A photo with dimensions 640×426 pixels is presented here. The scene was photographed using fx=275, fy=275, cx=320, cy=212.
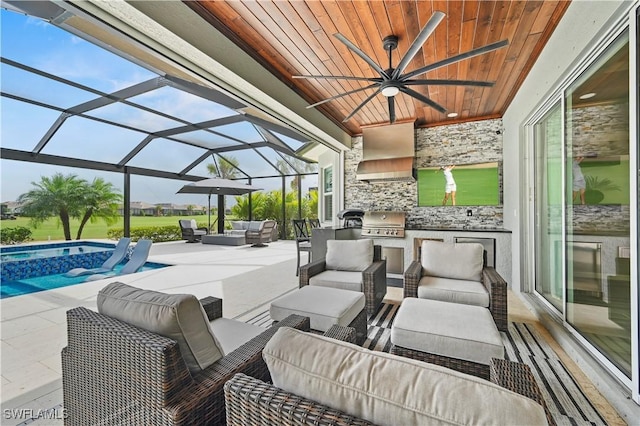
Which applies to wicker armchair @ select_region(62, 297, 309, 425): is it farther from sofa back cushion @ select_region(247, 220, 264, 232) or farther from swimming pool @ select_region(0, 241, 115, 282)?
sofa back cushion @ select_region(247, 220, 264, 232)

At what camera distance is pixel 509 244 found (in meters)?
4.33

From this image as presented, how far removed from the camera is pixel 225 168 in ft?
40.1

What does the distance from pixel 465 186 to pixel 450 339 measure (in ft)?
13.7

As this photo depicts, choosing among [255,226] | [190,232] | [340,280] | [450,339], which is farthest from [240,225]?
[450,339]

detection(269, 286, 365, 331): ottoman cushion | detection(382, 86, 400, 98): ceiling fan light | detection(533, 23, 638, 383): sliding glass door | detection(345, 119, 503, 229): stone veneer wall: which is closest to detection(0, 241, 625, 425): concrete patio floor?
detection(533, 23, 638, 383): sliding glass door

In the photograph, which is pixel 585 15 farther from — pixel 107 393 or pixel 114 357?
pixel 107 393

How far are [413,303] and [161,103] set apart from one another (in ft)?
21.2

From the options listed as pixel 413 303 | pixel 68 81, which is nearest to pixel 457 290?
pixel 413 303

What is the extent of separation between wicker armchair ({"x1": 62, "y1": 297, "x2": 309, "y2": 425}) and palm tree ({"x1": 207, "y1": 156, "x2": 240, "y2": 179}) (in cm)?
1089

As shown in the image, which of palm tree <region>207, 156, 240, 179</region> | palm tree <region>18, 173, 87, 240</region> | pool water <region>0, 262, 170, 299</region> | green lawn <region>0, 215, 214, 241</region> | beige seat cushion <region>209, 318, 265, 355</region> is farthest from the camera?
palm tree <region>207, 156, 240, 179</region>

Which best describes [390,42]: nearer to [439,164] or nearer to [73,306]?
[439,164]

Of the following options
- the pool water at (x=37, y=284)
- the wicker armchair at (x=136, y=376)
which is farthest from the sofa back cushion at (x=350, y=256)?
the pool water at (x=37, y=284)

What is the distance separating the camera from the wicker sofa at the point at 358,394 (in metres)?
0.58

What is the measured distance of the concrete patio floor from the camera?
177 cm
